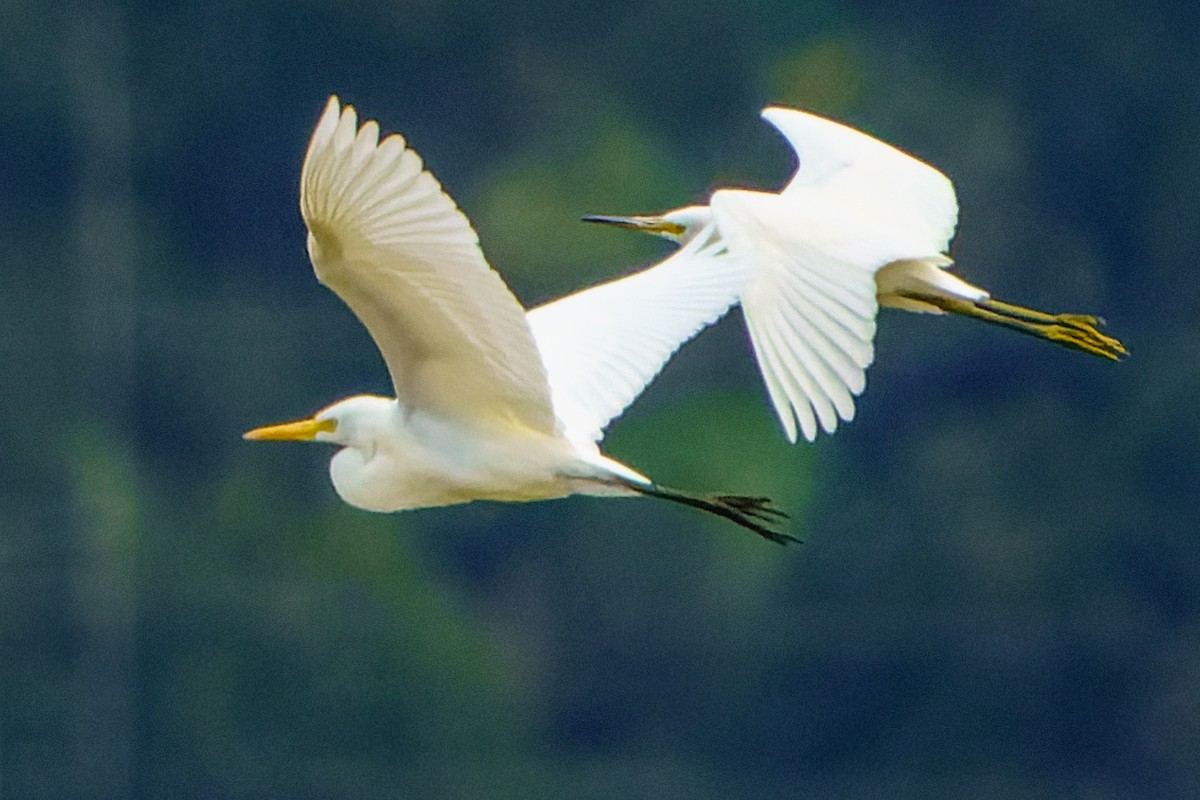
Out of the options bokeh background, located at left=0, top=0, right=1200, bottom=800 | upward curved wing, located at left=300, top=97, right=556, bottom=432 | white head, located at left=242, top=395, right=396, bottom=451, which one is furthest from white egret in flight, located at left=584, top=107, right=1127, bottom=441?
bokeh background, located at left=0, top=0, right=1200, bottom=800

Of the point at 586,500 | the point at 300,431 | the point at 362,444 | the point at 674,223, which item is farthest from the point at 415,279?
the point at 586,500

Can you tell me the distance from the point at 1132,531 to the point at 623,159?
1.74 meters

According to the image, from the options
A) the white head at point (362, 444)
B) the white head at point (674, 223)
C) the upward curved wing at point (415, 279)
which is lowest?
the white head at point (362, 444)

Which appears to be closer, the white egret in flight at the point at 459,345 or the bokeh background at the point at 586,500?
the white egret in flight at the point at 459,345

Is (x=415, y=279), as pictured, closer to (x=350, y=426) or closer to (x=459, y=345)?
(x=459, y=345)

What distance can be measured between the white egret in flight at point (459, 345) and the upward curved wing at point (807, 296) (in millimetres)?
78

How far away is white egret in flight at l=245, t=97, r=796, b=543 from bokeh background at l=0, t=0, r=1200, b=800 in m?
3.79

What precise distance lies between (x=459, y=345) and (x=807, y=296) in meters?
0.45

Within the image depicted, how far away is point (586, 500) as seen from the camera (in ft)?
27.9

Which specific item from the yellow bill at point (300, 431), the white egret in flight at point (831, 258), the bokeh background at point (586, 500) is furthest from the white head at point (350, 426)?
the bokeh background at point (586, 500)

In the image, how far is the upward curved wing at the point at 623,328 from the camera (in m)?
4.43

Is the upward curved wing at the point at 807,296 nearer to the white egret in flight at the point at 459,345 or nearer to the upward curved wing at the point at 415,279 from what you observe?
the white egret in flight at the point at 459,345

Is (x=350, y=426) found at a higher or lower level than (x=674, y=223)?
lower

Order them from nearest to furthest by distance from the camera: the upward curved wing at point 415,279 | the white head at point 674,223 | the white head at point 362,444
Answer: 1. the upward curved wing at point 415,279
2. the white head at point 362,444
3. the white head at point 674,223
